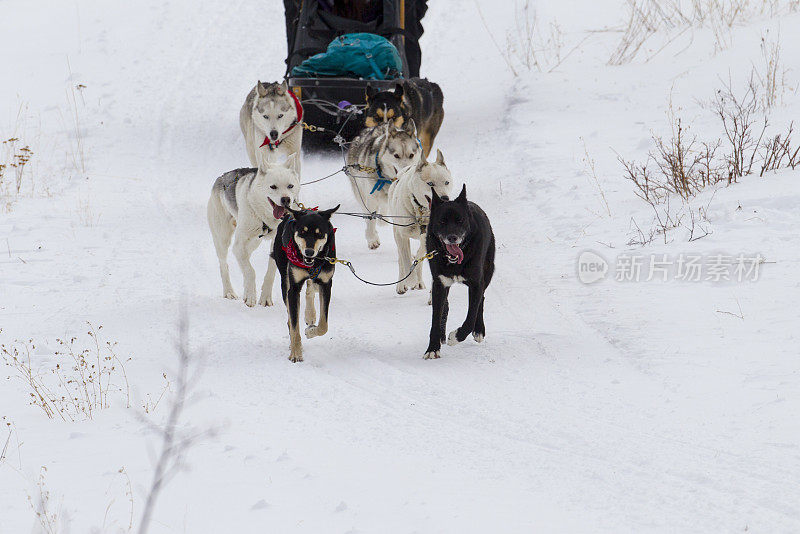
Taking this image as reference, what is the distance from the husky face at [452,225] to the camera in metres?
4.67

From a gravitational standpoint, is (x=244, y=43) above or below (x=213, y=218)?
above

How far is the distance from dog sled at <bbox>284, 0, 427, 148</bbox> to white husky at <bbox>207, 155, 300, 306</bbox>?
7.41ft

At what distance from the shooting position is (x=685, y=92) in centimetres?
1001

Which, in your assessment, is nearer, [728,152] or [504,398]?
[504,398]

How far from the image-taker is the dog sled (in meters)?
8.94

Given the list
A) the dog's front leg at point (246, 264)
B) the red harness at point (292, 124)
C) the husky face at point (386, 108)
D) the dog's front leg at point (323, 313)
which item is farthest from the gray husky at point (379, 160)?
the dog's front leg at point (323, 313)

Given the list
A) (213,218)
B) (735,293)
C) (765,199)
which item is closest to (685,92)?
(765,199)

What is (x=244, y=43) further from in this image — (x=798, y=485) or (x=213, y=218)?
(x=798, y=485)

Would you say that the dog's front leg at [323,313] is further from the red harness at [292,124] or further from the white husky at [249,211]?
the red harness at [292,124]

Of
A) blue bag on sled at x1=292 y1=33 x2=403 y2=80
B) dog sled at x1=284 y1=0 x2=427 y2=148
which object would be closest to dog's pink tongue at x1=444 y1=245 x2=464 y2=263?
dog sled at x1=284 y1=0 x2=427 y2=148

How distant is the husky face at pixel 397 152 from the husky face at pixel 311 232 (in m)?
1.88

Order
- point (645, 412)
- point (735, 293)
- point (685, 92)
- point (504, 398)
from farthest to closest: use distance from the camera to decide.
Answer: point (685, 92) < point (735, 293) < point (504, 398) < point (645, 412)

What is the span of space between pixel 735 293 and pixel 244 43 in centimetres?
1048

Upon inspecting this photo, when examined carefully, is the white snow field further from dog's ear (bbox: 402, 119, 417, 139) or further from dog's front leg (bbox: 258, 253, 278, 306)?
dog's ear (bbox: 402, 119, 417, 139)
